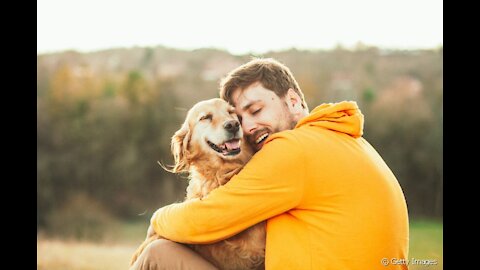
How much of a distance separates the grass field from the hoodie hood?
7.38 feet

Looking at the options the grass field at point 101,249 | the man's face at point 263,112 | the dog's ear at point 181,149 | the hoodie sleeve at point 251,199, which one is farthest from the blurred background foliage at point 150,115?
the hoodie sleeve at point 251,199

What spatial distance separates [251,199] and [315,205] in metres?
0.23

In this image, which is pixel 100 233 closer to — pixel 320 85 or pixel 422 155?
pixel 320 85

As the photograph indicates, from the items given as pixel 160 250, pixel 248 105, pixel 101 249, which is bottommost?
pixel 160 250

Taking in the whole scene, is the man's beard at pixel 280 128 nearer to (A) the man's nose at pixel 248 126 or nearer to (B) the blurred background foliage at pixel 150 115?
(A) the man's nose at pixel 248 126

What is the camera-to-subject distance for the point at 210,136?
2549 millimetres

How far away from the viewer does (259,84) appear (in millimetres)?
2432

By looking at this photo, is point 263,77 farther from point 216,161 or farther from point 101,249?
point 101,249

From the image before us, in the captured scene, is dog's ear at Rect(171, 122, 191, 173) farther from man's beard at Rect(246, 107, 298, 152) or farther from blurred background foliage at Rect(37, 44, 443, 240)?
blurred background foliage at Rect(37, 44, 443, 240)

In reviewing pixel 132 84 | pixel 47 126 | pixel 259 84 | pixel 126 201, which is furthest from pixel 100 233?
pixel 259 84

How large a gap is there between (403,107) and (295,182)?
4891 millimetres

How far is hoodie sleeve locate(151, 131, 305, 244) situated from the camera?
6.64 feet

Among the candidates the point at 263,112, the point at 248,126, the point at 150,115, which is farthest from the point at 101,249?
the point at 263,112

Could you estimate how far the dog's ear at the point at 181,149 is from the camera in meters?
2.62
